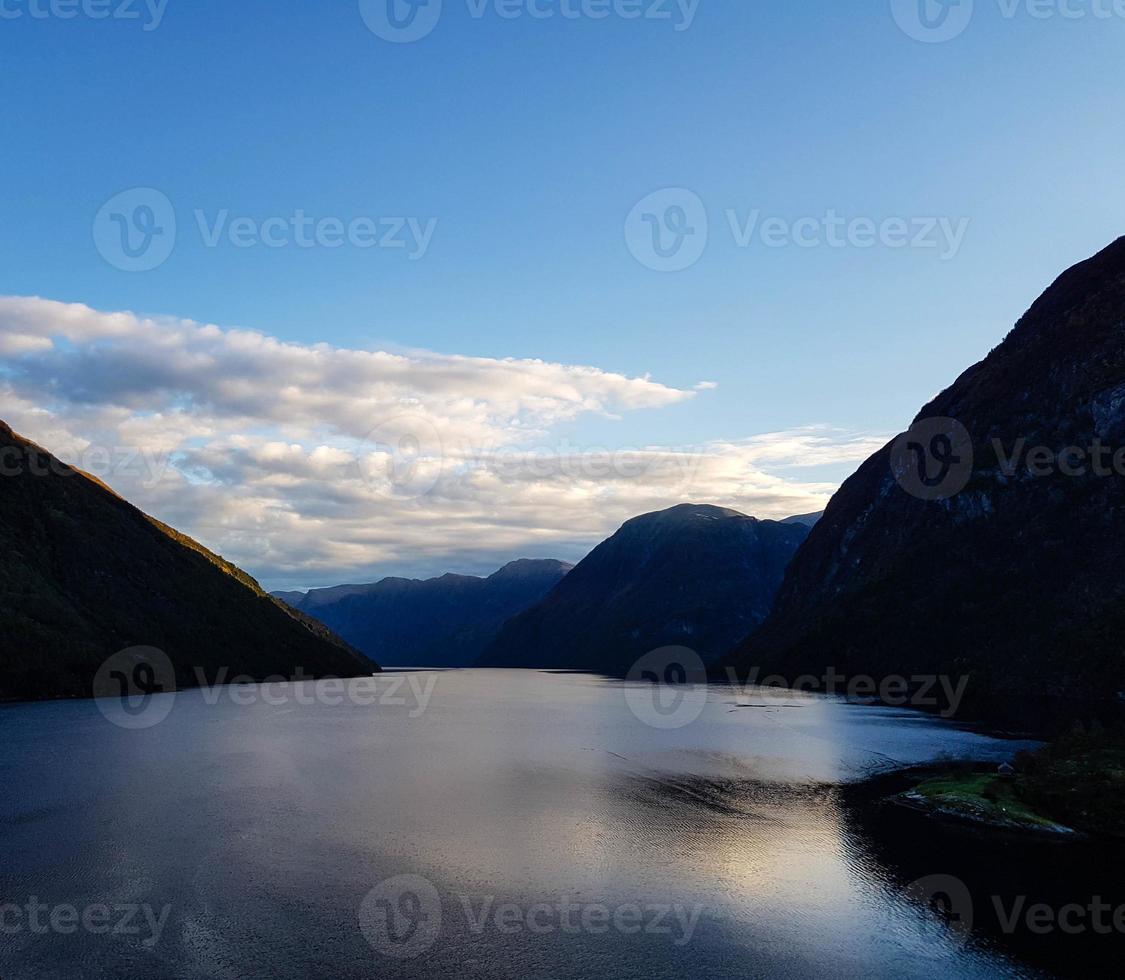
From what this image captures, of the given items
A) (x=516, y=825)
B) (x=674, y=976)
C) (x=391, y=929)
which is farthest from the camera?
(x=516, y=825)

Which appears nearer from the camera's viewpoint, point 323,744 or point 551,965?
point 551,965

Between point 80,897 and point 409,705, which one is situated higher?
point 80,897

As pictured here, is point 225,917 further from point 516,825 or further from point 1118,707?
point 1118,707

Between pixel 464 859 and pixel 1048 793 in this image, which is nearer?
pixel 464 859

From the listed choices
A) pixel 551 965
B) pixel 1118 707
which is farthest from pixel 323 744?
pixel 1118 707

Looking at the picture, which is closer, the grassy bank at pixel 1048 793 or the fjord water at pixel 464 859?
the fjord water at pixel 464 859

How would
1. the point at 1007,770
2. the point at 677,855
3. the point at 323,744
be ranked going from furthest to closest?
the point at 323,744 → the point at 1007,770 → the point at 677,855

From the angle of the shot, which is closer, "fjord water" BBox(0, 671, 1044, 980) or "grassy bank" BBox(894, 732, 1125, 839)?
"fjord water" BBox(0, 671, 1044, 980)

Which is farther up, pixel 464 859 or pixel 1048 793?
pixel 1048 793
